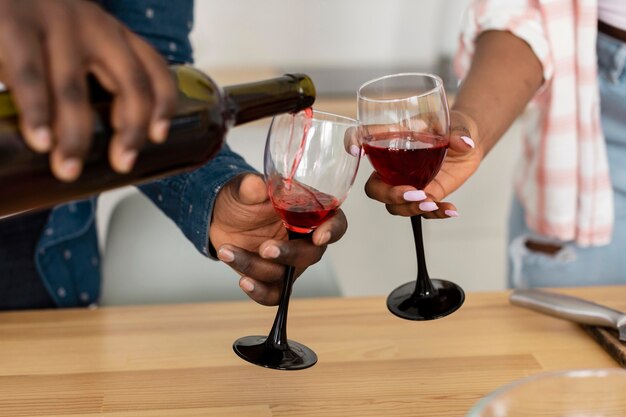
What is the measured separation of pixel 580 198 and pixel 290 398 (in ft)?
2.60

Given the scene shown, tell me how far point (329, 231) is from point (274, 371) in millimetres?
187

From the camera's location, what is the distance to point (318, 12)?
289 centimetres

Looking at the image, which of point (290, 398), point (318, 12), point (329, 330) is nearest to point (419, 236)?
point (329, 330)

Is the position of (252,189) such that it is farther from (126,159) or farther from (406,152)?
(126,159)

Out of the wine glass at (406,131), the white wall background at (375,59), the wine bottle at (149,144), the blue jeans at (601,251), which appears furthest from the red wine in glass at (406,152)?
the white wall background at (375,59)

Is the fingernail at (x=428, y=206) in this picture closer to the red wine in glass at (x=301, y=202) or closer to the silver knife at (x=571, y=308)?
the red wine in glass at (x=301, y=202)

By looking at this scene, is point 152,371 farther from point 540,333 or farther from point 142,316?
point 540,333

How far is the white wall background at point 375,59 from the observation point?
254 centimetres

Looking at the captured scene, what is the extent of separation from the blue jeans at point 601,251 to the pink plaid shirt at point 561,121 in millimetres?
24

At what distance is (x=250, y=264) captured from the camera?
2.88 feet

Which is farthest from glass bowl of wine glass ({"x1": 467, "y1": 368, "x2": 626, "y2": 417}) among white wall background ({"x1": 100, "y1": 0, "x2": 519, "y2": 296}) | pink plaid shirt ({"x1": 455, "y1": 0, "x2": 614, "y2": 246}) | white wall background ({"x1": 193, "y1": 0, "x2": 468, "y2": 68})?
white wall background ({"x1": 193, "y1": 0, "x2": 468, "y2": 68})

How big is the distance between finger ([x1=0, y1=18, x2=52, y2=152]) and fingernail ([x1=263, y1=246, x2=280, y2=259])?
363 mm

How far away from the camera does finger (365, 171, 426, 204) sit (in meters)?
0.93

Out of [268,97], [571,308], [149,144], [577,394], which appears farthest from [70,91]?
[571,308]
